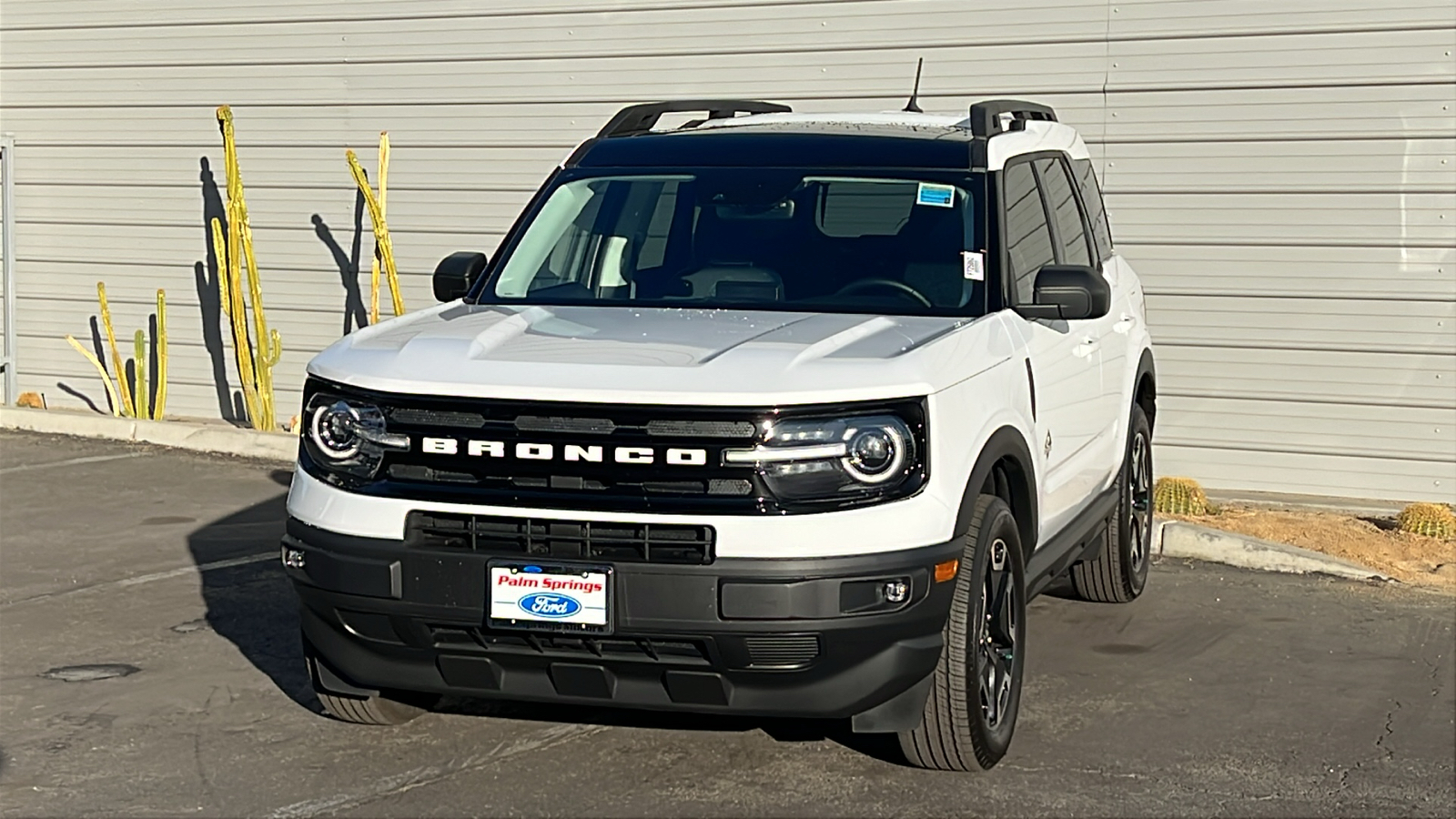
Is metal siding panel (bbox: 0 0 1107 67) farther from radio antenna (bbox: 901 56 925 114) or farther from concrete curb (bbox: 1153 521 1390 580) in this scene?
concrete curb (bbox: 1153 521 1390 580)

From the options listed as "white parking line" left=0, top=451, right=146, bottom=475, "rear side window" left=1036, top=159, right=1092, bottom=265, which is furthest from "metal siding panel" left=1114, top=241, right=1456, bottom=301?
"white parking line" left=0, top=451, right=146, bottom=475

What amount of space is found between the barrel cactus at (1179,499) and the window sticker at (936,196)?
3.83 m

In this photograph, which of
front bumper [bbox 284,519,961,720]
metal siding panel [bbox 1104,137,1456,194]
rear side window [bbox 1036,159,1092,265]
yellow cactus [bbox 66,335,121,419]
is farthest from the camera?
yellow cactus [bbox 66,335,121,419]

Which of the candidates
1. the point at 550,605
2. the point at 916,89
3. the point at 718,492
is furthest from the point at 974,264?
the point at 916,89

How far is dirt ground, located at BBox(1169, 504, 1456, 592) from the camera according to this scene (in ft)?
28.6

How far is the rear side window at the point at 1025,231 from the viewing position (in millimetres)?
6340

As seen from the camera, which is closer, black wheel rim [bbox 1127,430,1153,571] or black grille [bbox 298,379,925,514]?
black grille [bbox 298,379,925,514]

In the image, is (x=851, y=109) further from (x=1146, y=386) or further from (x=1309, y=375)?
(x=1146, y=386)

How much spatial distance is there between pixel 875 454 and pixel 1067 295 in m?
1.25

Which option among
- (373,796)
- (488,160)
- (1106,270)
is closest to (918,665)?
(373,796)

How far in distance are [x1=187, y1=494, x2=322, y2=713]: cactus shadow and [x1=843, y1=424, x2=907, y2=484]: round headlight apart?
2.15 m

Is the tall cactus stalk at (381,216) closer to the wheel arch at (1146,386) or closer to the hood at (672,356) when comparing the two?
the wheel arch at (1146,386)

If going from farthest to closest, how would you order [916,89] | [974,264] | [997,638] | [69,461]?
[69,461], [916,89], [974,264], [997,638]

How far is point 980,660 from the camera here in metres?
5.50
